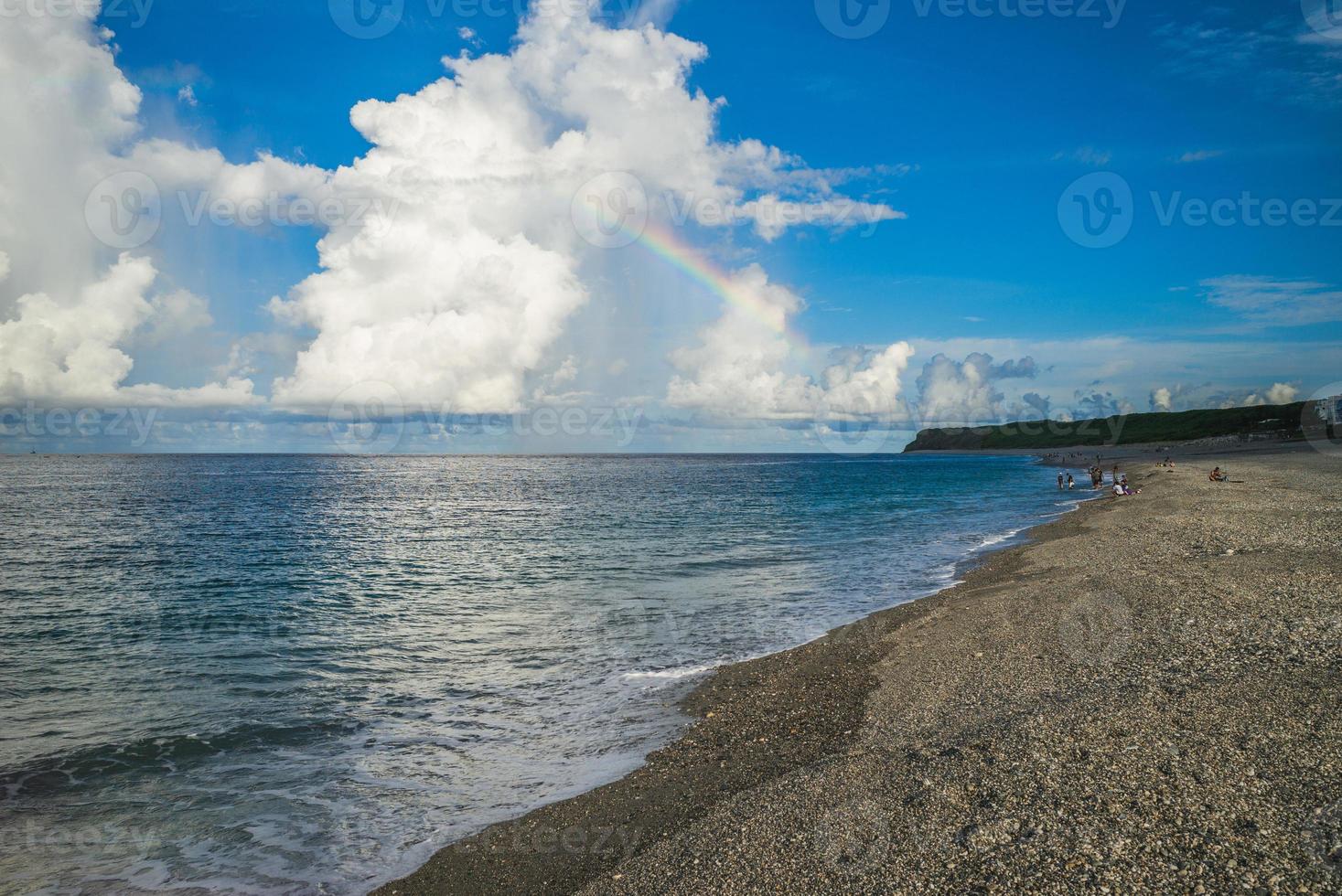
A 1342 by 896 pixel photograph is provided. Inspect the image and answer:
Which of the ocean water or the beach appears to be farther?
the ocean water

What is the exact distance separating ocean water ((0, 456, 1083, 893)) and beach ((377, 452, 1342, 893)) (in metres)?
1.82

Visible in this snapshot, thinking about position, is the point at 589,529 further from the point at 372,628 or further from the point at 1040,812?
the point at 1040,812

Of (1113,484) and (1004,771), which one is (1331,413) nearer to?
(1113,484)

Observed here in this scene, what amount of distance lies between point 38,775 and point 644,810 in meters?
13.0

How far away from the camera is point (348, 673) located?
21453 millimetres

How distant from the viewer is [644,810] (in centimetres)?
1150

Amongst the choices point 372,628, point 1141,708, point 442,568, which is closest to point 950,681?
point 1141,708

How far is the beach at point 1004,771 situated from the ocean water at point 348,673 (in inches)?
71.8

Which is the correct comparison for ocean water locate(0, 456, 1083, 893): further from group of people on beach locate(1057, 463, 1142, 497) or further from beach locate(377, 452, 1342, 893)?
group of people on beach locate(1057, 463, 1142, 497)

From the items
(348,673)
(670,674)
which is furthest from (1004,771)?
(348,673)

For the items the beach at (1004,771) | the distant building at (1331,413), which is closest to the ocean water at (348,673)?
the beach at (1004,771)

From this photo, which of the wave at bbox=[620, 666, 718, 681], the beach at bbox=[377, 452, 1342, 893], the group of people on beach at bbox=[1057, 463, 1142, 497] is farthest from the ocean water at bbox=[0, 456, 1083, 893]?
the group of people on beach at bbox=[1057, 463, 1142, 497]

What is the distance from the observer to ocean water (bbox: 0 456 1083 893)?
11906 mm

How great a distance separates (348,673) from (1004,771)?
61.9 feet
